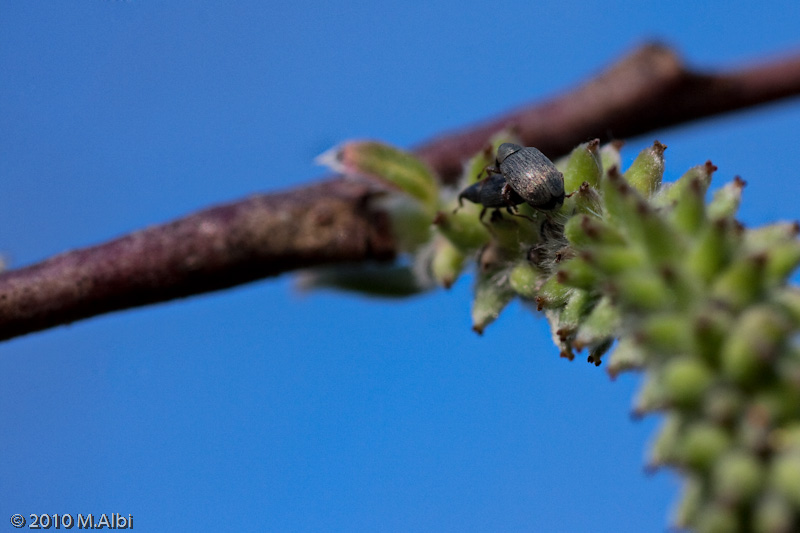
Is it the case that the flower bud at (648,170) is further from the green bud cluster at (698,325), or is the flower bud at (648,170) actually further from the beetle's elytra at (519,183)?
the beetle's elytra at (519,183)

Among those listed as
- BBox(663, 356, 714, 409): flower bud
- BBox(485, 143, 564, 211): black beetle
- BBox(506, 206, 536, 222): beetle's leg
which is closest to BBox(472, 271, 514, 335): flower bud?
BBox(506, 206, 536, 222): beetle's leg

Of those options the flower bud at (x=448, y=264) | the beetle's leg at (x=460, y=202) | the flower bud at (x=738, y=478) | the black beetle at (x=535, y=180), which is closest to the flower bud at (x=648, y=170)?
the black beetle at (x=535, y=180)

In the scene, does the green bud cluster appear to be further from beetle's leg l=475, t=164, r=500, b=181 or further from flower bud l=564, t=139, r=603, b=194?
beetle's leg l=475, t=164, r=500, b=181

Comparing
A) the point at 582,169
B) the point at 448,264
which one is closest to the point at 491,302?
the point at 448,264

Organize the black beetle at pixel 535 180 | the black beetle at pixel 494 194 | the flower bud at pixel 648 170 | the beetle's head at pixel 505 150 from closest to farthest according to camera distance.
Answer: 1. the flower bud at pixel 648 170
2. the black beetle at pixel 535 180
3. the black beetle at pixel 494 194
4. the beetle's head at pixel 505 150

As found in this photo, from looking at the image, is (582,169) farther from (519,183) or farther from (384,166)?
(384,166)

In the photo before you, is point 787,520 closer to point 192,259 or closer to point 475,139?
point 192,259
